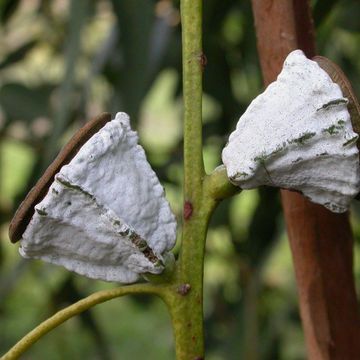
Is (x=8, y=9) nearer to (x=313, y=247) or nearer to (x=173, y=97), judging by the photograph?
(x=173, y=97)

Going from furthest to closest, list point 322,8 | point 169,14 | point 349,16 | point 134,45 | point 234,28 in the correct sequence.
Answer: point 234,28 → point 169,14 → point 349,16 → point 134,45 → point 322,8

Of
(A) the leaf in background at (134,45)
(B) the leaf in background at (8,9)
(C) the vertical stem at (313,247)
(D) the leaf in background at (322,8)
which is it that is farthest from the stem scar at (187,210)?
(B) the leaf in background at (8,9)

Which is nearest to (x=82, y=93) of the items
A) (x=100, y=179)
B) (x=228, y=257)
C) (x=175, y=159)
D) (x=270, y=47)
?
(x=175, y=159)

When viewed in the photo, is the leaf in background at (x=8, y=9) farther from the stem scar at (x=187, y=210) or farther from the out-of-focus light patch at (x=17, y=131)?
the stem scar at (x=187, y=210)

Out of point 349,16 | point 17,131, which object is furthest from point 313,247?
point 17,131

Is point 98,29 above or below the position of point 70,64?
above
